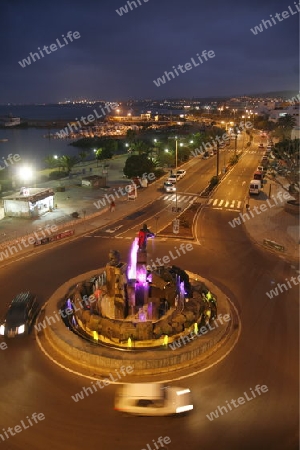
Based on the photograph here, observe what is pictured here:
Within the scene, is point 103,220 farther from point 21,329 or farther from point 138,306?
point 21,329

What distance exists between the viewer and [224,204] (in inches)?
1761

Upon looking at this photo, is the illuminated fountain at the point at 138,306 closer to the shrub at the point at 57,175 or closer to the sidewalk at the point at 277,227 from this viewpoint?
the sidewalk at the point at 277,227

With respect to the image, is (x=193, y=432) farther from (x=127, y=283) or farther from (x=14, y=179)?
(x=14, y=179)

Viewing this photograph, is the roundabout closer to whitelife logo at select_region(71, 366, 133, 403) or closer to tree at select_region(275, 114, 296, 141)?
whitelife logo at select_region(71, 366, 133, 403)

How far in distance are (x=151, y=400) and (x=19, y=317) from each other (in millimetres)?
8459

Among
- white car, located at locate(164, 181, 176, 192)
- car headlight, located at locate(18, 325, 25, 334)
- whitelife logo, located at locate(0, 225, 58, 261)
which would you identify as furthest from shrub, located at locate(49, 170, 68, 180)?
car headlight, located at locate(18, 325, 25, 334)

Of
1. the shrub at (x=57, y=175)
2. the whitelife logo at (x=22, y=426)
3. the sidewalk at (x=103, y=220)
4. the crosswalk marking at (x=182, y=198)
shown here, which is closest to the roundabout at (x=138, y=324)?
the whitelife logo at (x=22, y=426)

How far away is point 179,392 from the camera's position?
46.9 feet

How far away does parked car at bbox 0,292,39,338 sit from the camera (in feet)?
60.5

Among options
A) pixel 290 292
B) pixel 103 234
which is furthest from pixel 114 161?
pixel 290 292

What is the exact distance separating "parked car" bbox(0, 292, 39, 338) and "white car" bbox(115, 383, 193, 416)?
22.3 feet

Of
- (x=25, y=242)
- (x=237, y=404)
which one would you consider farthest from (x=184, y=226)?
(x=237, y=404)

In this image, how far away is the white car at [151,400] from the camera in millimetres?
13812

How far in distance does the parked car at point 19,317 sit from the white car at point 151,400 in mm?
6782
